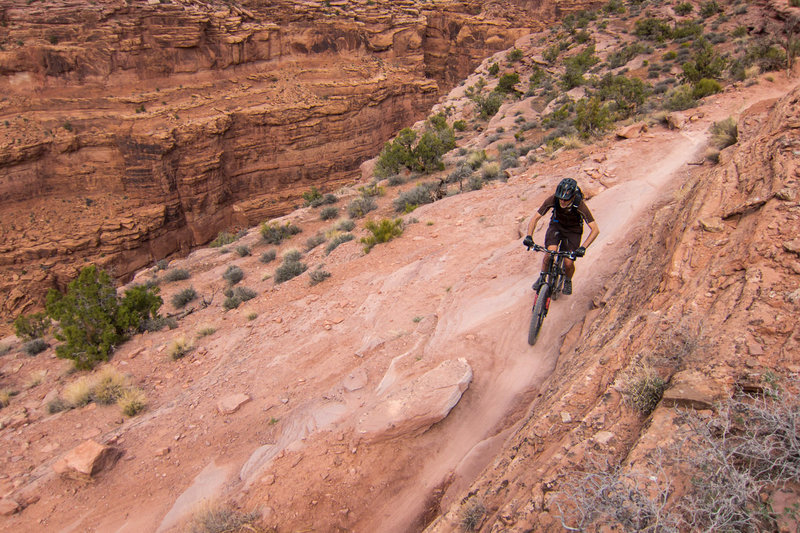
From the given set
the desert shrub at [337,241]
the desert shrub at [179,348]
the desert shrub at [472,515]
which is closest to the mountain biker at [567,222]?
the desert shrub at [472,515]

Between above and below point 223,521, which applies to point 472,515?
above

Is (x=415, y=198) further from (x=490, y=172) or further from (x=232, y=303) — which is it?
(x=232, y=303)

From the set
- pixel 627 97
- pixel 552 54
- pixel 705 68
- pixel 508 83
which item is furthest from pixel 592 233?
pixel 552 54

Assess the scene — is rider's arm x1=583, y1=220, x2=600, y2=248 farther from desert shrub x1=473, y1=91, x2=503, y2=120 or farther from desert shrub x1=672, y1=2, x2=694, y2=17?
desert shrub x1=672, y1=2, x2=694, y2=17

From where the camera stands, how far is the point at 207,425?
15.9 feet

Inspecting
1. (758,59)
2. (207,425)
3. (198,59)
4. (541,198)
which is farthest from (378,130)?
(207,425)

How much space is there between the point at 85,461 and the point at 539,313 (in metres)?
5.11

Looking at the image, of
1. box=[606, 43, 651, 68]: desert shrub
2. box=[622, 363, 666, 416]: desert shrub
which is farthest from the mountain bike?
box=[606, 43, 651, 68]: desert shrub

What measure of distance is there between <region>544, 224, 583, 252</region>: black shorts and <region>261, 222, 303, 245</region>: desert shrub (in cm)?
1040

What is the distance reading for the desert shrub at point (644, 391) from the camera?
238 centimetres

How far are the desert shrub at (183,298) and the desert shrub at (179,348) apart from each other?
10.9ft

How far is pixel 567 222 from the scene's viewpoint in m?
4.71

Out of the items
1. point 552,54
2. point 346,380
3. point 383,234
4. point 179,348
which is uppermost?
point 552,54

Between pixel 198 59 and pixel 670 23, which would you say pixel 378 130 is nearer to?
pixel 198 59
